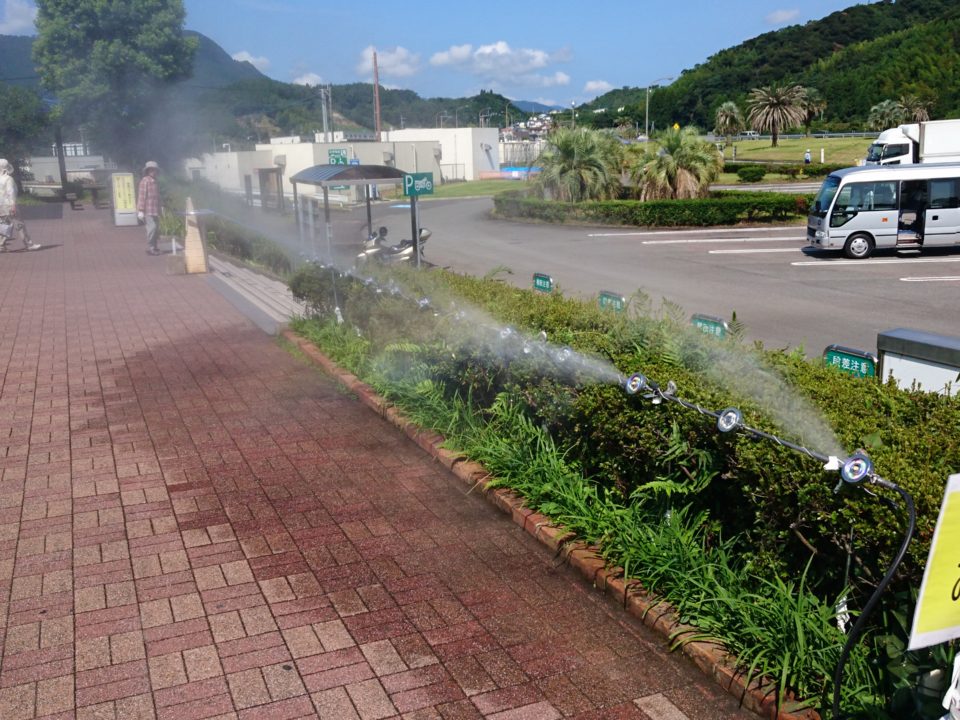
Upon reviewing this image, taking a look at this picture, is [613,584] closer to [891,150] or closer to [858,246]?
[858,246]

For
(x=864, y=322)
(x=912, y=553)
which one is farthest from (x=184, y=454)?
(x=864, y=322)

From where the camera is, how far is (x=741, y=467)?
151 inches

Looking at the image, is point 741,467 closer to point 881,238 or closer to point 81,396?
point 81,396

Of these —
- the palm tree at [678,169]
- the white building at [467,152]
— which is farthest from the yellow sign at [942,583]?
Result: the white building at [467,152]

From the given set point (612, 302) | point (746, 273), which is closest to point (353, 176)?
point (746, 273)

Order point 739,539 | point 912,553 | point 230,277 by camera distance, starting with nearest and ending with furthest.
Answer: point 912,553, point 739,539, point 230,277

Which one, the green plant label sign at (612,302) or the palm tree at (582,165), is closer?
the green plant label sign at (612,302)

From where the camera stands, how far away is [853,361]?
557 centimetres

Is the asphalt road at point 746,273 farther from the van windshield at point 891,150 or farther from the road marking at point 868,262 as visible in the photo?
the van windshield at point 891,150

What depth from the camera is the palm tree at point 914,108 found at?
67037 mm

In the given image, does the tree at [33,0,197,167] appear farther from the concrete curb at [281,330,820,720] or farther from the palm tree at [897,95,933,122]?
the palm tree at [897,95,933,122]

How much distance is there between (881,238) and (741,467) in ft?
55.9

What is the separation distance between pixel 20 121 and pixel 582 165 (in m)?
46.1

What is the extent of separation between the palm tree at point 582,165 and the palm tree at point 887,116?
47711 mm
